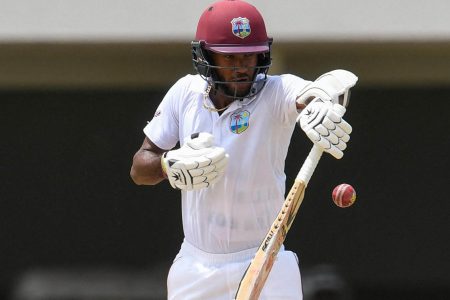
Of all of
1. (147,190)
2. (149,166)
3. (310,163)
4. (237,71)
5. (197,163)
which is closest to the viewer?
(197,163)

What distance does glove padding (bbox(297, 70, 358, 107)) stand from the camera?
11.2 ft

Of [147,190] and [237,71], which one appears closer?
[237,71]

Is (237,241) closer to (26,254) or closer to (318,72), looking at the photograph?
(318,72)

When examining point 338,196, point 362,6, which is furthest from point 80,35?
point 338,196

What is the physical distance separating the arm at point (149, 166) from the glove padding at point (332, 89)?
1.81ft

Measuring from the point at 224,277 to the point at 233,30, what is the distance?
0.82 meters

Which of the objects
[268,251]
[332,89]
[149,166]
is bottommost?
[268,251]

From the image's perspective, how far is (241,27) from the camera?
143 inches

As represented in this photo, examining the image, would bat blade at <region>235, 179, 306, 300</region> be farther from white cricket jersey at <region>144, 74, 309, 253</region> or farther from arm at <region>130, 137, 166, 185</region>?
arm at <region>130, 137, 166, 185</region>

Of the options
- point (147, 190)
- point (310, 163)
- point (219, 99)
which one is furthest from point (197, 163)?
point (147, 190)

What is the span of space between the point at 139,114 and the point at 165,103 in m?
3.70

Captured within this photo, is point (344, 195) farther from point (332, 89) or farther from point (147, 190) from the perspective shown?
point (147, 190)

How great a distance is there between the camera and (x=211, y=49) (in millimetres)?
3648

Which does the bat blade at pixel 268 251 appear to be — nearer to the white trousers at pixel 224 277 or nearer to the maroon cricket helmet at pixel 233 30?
the white trousers at pixel 224 277
